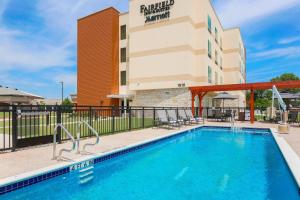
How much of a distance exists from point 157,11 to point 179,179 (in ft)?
71.3

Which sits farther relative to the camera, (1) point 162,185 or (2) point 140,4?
(2) point 140,4

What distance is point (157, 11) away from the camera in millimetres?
24141

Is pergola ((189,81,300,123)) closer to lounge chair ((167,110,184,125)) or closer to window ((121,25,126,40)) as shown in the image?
lounge chair ((167,110,184,125))

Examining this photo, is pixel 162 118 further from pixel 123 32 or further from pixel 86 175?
pixel 123 32

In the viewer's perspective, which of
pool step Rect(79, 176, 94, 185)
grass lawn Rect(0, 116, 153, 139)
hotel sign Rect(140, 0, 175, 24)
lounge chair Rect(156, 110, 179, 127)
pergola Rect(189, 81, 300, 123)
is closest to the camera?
pool step Rect(79, 176, 94, 185)

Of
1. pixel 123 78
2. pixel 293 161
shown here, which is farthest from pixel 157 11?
pixel 293 161

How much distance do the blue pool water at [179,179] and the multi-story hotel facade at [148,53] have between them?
15.3 m

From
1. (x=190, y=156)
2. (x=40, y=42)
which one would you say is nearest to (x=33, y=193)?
(x=190, y=156)

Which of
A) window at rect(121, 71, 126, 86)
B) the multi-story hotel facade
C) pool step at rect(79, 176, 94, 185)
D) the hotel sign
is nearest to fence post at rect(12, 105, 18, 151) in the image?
pool step at rect(79, 176, 94, 185)

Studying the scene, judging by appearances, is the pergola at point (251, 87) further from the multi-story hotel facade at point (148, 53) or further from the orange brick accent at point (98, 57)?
the orange brick accent at point (98, 57)

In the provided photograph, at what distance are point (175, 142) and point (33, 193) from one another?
21.7 ft

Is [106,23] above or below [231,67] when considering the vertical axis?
above

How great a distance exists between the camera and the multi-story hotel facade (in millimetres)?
22672

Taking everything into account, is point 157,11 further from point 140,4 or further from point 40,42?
point 40,42
